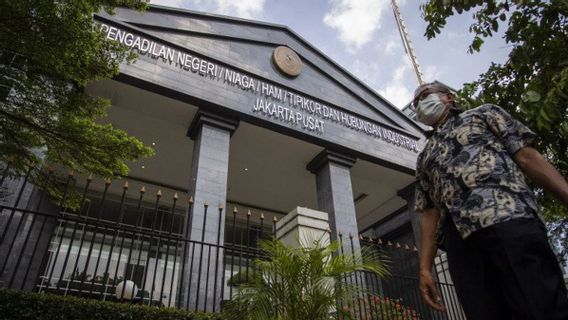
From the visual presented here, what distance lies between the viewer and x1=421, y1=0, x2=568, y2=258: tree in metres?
4.04

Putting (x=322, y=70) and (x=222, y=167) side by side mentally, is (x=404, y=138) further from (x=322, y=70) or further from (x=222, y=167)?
(x=222, y=167)

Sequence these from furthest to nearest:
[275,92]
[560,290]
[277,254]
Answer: [275,92] → [277,254] → [560,290]

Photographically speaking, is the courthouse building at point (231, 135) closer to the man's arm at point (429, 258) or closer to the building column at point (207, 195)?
the building column at point (207, 195)

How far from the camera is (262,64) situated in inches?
501

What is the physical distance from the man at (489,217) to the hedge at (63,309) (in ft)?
13.9

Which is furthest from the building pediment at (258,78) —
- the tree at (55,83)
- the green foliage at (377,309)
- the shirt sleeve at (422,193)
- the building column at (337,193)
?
the shirt sleeve at (422,193)

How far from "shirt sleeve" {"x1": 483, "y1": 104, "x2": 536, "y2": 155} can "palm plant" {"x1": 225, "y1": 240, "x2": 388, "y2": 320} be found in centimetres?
304

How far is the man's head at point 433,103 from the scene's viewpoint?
256 cm

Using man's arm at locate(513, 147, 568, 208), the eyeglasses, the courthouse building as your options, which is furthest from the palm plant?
the courthouse building

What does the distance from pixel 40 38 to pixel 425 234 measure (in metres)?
5.47

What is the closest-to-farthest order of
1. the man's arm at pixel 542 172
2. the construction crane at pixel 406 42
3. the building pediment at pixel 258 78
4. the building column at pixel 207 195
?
the man's arm at pixel 542 172 < the building column at pixel 207 195 < the building pediment at pixel 258 78 < the construction crane at pixel 406 42

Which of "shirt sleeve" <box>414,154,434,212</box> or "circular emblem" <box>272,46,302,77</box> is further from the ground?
"circular emblem" <box>272,46,302,77</box>

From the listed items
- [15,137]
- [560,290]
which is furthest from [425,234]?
[15,137]

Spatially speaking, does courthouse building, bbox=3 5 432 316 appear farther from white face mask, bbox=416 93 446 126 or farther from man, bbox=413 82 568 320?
man, bbox=413 82 568 320
